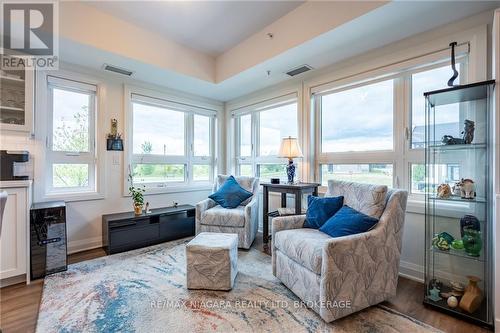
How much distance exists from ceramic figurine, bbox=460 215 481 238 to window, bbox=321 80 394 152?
938 millimetres

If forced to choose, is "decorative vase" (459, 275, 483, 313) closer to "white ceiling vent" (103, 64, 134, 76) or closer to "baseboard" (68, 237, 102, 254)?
→ "baseboard" (68, 237, 102, 254)

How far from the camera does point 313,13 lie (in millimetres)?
2320

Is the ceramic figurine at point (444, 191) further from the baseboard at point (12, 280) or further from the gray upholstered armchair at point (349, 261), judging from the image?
A: the baseboard at point (12, 280)

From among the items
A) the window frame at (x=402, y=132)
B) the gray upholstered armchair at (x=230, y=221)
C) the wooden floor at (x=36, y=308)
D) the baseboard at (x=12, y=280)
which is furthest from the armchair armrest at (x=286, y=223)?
the baseboard at (x=12, y=280)

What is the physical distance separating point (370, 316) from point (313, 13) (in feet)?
8.78

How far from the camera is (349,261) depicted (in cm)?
162

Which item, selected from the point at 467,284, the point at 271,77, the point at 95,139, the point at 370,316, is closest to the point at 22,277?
the point at 95,139

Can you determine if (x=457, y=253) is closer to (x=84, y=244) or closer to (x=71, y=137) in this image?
(x=84, y=244)

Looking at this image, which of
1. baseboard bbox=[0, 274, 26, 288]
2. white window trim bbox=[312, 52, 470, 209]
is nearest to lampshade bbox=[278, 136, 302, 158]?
white window trim bbox=[312, 52, 470, 209]

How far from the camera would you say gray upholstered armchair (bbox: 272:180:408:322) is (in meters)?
1.58

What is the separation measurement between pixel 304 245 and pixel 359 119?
181 centimetres

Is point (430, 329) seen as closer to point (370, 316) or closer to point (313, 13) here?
point (370, 316)

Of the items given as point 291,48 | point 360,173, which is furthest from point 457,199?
point 291,48

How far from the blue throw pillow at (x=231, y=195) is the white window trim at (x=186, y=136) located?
3.04 ft
